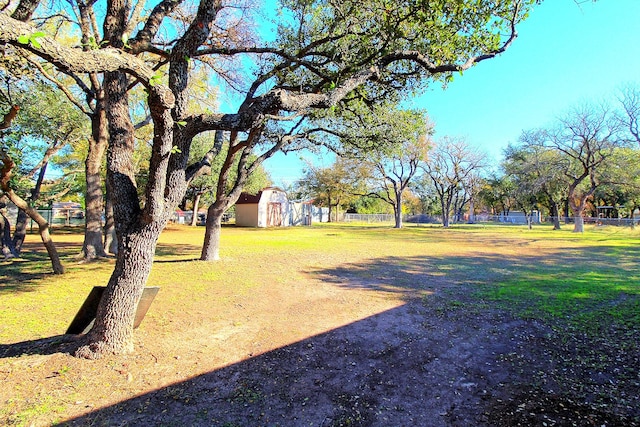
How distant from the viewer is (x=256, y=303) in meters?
5.55

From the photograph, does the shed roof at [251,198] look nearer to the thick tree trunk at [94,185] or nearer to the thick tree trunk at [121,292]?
the thick tree trunk at [94,185]

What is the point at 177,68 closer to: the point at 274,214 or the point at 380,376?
the point at 380,376

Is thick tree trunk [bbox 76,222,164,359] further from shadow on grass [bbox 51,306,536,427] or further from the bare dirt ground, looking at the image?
shadow on grass [bbox 51,306,536,427]

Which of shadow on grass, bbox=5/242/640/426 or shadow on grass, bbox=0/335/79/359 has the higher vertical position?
shadow on grass, bbox=0/335/79/359

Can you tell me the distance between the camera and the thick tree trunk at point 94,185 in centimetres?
904

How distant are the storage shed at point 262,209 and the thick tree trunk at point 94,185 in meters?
22.8

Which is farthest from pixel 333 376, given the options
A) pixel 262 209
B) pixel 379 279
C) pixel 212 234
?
pixel 262 209

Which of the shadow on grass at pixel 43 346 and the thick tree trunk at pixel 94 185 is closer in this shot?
the shadow on grass at pixel 43 346

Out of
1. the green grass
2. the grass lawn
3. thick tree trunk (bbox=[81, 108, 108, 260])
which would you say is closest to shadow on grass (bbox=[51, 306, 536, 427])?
the grass lawn

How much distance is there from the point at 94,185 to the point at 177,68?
7978 millimetres

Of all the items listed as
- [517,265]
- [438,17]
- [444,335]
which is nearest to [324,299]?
[444,335]

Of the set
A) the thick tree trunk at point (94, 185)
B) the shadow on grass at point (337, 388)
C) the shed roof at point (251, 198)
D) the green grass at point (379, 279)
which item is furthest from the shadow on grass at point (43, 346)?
the shed roof at point (251, 198)

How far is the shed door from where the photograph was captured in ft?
111

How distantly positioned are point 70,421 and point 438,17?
22.1 ft
